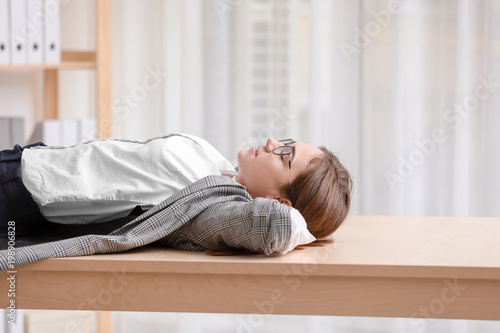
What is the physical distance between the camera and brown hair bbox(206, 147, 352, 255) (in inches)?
47.0

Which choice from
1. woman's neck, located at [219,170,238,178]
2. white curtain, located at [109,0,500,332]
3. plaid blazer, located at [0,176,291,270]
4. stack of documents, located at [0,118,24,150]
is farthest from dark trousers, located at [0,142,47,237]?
white curtain, located at [109,0,500,332]

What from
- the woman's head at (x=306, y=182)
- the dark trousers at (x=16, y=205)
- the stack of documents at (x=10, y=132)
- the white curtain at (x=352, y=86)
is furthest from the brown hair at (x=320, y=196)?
the stack of documents at (x=10, y=132)

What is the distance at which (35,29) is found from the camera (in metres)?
2.12

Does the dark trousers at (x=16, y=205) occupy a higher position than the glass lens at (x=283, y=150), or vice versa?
the glass lens at (x=283, y=150)

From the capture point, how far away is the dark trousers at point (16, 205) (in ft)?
4.04

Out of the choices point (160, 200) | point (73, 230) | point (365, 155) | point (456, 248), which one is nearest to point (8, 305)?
point (73, 230)

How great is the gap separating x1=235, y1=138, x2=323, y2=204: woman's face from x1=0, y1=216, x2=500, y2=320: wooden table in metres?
0.20

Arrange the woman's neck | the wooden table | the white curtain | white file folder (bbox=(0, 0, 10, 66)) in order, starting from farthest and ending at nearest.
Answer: the white curtain, white file folder (bbox=(0, 0, 10, 66)), the woman's neck, the wooden table

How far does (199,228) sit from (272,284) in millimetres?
175

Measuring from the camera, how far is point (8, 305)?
106 centimetres

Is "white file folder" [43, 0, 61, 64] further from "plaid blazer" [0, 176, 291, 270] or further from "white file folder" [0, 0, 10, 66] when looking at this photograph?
"plaid blazer" [0, 176, 291, 270]

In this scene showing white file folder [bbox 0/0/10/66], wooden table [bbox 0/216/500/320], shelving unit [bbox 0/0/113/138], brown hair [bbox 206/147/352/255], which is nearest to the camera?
wooden table [bbox 0/216/500/320]

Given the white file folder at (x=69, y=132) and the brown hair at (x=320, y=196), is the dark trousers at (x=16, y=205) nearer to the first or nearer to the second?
the brown hair at (x=320, y=196)

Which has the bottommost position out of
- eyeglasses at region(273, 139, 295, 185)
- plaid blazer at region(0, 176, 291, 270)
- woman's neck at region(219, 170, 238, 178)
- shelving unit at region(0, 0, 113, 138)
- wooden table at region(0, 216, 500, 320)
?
wooden table at region(0, 216, 500, 320)
